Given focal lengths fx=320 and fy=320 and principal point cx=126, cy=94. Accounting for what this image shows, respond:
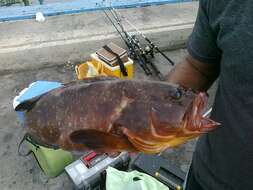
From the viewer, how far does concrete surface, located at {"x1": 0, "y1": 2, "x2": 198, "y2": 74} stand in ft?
15.5

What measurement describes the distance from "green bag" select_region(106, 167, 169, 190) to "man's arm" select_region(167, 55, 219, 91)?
118 cm

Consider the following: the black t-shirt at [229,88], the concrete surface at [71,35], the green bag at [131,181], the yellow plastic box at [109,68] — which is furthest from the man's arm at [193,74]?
the concrete surface at [71,35]

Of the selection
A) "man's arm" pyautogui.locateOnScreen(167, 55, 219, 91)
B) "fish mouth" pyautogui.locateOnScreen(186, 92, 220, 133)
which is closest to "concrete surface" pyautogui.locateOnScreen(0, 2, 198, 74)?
"man's arm" pyautogui.locateOnScreen(167, 55, 219, 91)

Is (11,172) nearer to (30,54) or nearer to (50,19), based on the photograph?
(30,54)

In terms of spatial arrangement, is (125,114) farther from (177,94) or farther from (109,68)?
(109,68)

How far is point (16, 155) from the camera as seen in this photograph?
3551mm

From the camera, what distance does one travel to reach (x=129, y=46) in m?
4.74

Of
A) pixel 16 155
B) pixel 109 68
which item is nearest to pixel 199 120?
pixel 109 68

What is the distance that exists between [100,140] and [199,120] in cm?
46

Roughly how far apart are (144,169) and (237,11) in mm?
1990

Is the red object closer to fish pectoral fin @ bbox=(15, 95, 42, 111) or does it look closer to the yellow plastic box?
the yellow plastic box

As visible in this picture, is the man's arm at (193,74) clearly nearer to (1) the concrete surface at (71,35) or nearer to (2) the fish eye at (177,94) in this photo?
(2) the fish eye at (177,94)

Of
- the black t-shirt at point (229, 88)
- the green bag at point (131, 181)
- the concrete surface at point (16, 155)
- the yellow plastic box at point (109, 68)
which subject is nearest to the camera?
the black t-shirt at point (229, 88)

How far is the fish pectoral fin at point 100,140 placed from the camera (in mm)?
1453
